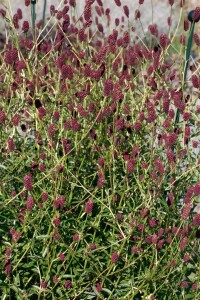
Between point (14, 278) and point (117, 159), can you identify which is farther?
point (117, 159)

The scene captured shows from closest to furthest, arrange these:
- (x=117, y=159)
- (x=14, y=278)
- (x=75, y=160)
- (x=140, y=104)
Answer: (x=14, y=278), (x=75, y=160), (x=117, y=159), (x=140, y=104)

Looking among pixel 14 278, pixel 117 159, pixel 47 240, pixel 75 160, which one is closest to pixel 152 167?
pixel 117 159

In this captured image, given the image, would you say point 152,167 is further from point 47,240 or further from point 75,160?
point 47,240

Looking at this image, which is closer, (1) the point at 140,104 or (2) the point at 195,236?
(2) the point at 195,236

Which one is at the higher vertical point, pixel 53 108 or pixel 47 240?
pixel 53 108

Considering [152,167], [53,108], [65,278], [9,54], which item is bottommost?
[65,278]

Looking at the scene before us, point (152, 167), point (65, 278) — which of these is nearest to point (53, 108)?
point (152, 167)

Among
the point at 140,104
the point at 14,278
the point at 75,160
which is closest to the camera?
the point at 14,278

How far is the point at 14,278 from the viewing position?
3.02 m

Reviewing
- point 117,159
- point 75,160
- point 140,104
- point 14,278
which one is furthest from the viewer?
point 140,104

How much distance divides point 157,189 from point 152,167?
0.37 metres

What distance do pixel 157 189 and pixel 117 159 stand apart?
1.51 feet

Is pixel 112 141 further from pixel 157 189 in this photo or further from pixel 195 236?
pixel 195 236

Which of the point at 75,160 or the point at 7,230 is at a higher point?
the point at 75,160
